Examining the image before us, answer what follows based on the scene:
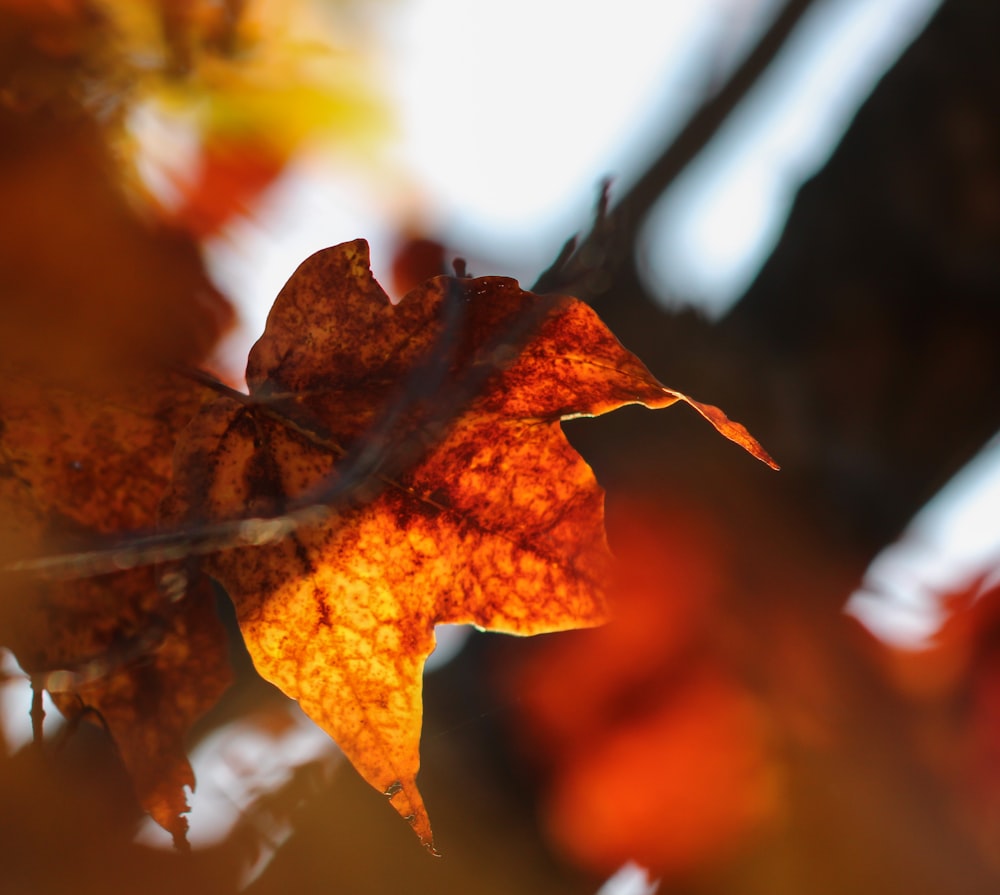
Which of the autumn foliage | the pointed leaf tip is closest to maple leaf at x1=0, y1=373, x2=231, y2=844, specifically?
the autumn foliage

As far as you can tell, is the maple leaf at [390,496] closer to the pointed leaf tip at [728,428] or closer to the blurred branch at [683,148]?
the pointed leaf tip at [728,428]

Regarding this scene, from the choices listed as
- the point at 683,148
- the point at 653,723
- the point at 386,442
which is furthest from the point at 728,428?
the point at 653,723

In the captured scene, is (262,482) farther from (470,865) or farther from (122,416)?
(470,865)

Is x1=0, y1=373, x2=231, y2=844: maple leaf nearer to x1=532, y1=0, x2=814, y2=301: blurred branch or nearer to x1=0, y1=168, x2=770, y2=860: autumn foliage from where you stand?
x1=0, y1=168, x2=770, y2=860: autumn foliage

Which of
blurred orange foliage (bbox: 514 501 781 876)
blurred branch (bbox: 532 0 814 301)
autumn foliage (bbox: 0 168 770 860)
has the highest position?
blurred branch (bbox: 532 0 814 301)

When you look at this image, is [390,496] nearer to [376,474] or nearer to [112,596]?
[376,474]

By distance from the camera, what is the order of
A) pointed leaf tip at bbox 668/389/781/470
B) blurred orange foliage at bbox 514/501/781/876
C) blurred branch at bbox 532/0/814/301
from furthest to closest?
blurred orange foliage at bbox 514/501/781/876, blurred branch at bbox 532/0/814/301, pointed leaf tip at bbox 668/389/781/470

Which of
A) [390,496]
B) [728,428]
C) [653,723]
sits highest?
[728,428]
